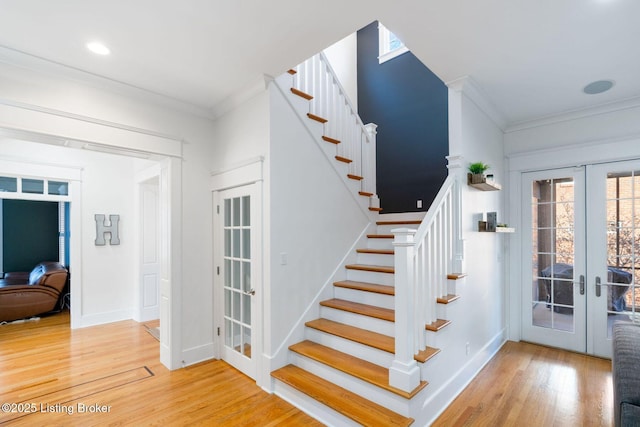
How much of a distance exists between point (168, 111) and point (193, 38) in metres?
1.30

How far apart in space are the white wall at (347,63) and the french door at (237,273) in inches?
115

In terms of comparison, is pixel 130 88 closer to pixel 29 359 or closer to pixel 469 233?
pixel 29 359

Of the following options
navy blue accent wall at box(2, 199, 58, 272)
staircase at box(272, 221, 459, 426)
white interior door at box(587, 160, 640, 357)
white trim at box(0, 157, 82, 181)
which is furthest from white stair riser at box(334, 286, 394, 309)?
navy blue accent wall at box(2, 199, 58, 272)

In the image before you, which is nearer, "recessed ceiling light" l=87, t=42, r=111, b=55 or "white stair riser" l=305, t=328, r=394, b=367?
"recessed ceiling light" l=87, t=42, r=111, b=55

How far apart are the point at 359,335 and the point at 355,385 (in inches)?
15.9

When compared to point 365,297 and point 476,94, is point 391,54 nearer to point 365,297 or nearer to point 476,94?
point 476,94

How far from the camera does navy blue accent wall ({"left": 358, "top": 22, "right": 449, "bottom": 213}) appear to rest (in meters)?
4.38

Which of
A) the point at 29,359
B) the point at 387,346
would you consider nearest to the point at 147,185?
the point at 29,359

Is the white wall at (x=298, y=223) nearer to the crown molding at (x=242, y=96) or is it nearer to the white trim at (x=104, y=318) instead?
the crown molding at (x=242, y=96)

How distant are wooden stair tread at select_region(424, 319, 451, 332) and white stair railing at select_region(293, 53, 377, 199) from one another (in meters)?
1.88

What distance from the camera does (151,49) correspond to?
7.95 ft

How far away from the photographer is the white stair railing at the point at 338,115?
11.7 ft

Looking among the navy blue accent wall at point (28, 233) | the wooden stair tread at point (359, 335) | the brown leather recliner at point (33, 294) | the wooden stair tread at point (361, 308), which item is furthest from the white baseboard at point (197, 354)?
the navy blue accent wall at point (28, 233)

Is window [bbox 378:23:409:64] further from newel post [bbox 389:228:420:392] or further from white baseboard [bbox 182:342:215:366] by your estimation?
white baseboard [bbox 182:342:215:366]
